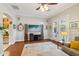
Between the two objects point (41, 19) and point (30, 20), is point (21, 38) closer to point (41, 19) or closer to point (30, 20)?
point (30, 20)

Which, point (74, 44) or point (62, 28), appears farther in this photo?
point (62, 28)

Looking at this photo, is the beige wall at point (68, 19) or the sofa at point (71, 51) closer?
the sofa at point (71, 51)

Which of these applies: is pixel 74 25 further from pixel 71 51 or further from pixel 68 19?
pixel 71 51

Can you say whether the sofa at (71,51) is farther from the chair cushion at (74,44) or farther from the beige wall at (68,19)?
the beige wall at (68,19)

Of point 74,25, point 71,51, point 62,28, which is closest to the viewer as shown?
point 71,51

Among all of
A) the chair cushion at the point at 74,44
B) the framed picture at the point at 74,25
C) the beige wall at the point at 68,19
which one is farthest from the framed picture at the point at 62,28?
the chair cushion at the point at 74,44

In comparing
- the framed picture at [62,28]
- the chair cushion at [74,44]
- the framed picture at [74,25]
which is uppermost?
the framed picture at [74,25]

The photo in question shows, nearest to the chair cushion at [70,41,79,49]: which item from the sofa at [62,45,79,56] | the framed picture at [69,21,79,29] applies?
the sofa at [62,45,79,56]

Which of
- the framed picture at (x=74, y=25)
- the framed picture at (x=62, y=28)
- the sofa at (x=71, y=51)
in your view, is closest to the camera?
the sofa at (x=71, y=51)

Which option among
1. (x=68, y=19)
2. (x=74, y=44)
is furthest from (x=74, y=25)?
(x=74, y=44)

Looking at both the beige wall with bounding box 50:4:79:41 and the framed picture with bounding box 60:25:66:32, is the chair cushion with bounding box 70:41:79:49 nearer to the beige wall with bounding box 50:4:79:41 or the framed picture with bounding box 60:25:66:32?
the beige wall with bounding box 50:4:79:41

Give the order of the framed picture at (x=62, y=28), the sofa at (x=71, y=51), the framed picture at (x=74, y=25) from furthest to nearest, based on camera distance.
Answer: the framed picture at (x=62, y=28)
the framed picture at (x=74, y=25)
the sofa at (x=71, y=51)

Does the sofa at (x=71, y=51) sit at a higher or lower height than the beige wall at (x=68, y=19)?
lower

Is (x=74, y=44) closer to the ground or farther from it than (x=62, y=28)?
closer to the ground
